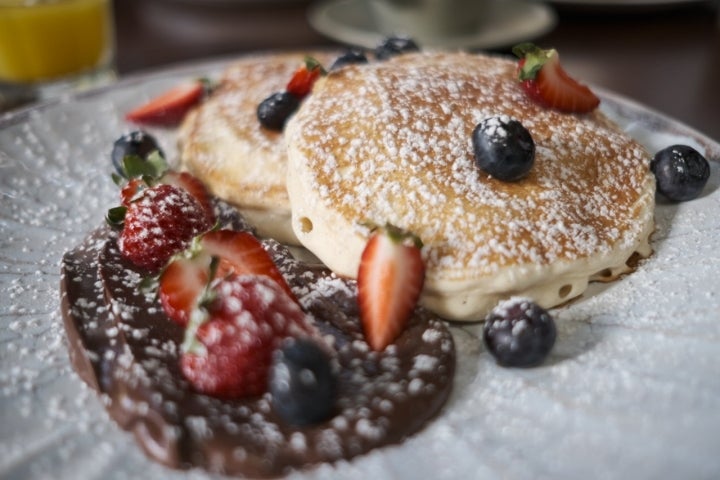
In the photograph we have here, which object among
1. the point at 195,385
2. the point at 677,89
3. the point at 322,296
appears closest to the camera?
the point at 195,385

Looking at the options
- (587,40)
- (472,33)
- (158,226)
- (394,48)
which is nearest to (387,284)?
(158,226)

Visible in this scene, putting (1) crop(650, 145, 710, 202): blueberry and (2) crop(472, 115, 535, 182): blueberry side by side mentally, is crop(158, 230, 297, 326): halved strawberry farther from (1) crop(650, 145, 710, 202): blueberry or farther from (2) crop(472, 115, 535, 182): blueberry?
(1) crop(650, 145, 710, 202): blueberry

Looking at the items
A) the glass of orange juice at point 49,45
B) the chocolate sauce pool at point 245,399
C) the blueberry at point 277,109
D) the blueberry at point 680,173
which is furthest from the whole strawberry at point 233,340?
the glass of orange juice at point 49,45

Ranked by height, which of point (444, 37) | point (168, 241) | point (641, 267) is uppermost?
point (168, 241)

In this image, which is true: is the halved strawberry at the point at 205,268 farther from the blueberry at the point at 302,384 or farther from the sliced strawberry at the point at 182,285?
the blueberry at the point at 302,384


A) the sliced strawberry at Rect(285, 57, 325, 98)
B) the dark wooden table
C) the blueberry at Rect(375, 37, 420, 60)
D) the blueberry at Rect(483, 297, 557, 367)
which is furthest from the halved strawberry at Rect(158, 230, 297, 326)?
the dark wooden table

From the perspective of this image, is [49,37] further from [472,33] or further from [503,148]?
[503,148]

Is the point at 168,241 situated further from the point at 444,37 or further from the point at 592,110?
the point at 444,37

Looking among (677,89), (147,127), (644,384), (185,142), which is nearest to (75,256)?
(185,142)
